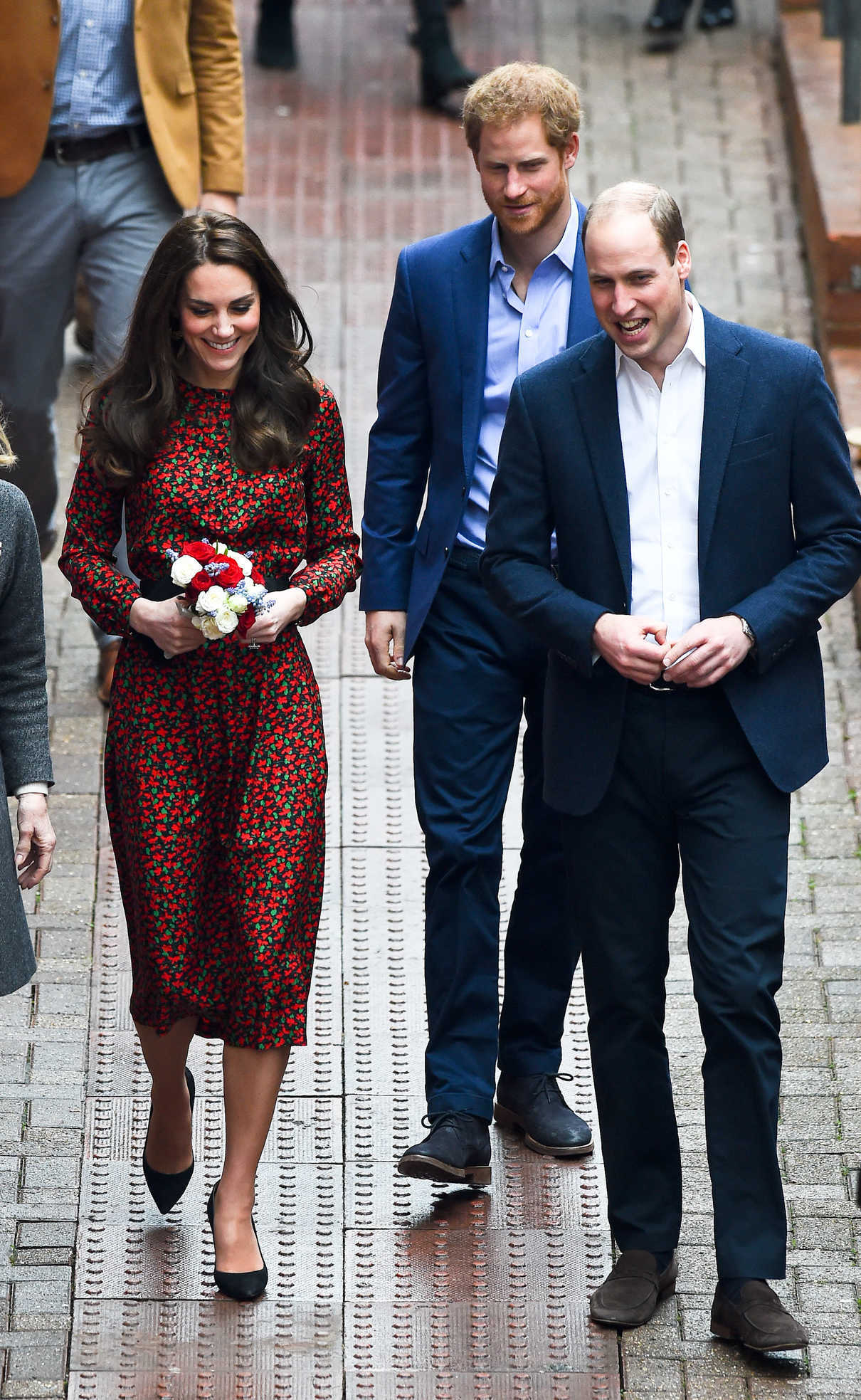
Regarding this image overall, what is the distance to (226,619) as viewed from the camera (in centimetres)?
436

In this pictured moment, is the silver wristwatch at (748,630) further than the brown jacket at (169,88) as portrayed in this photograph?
No

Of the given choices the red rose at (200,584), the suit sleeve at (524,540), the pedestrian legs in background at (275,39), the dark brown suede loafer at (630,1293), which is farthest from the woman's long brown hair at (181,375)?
the pedestrian legs in background at (275,39)

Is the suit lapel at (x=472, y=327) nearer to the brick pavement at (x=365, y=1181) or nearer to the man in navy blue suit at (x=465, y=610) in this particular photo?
the man in navy blue suit at (x=465, y=610)

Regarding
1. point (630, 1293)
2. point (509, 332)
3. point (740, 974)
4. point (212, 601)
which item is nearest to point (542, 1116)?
point (630, 1293)

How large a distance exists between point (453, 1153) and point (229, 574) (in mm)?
1441

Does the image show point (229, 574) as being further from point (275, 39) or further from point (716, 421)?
point (275, 39)

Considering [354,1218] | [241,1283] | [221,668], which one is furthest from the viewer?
[354,1218]

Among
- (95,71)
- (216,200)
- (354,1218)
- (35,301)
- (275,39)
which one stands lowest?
(354,1218)

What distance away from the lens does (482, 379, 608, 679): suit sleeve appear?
444 cm

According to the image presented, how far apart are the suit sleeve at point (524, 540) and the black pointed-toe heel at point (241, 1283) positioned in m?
1.35

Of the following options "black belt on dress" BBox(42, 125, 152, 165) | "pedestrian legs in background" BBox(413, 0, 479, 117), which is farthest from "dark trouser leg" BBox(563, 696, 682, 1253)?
"pedestrian legs in background" BBox(413, 0, 479, 117)

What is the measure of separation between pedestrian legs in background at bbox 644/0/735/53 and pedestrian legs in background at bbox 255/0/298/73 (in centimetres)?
188

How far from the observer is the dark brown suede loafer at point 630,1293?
15.3 ft

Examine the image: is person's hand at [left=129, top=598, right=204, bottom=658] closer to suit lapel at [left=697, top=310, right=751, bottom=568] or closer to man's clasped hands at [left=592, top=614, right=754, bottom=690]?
man's clasped hands at [left=592, top=614, right=754, bottom=690]
